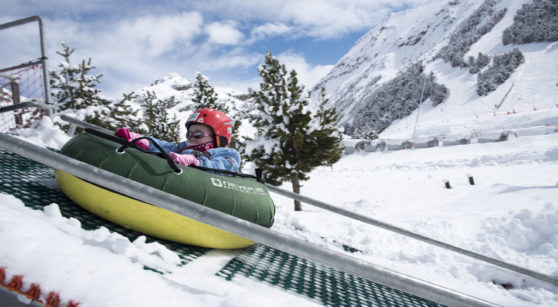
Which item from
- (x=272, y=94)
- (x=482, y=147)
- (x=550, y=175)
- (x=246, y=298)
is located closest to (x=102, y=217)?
(x=246, y=298)

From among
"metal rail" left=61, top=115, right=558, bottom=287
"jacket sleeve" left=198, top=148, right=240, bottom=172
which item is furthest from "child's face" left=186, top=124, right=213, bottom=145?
"metal rail" left=61, top=115, right=558, bottom=287

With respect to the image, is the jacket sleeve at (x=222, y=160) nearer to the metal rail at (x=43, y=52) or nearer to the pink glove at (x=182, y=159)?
the pink glove at (x=182, y=159)

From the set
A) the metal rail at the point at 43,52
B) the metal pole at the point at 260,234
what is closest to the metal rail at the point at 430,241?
the metal rail at the point at 43,52

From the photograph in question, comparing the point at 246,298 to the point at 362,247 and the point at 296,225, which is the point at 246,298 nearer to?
the point at 296,225

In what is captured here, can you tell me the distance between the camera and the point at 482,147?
20484 millimetres

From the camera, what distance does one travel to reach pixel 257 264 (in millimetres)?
2648

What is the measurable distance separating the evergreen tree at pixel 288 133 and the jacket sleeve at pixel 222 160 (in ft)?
26.6

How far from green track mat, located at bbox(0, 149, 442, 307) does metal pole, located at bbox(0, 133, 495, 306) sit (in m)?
0.70

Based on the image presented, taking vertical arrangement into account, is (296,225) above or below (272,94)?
below

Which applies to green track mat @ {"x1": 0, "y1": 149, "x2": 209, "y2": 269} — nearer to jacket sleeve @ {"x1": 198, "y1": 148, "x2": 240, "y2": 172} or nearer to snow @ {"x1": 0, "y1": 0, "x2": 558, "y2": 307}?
snow @ {"x1": 0, "y1": 0, "x2": 558, "y2": 307}

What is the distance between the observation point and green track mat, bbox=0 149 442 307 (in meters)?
2.23

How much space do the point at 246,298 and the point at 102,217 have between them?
1704mm

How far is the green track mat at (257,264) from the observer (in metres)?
2.23

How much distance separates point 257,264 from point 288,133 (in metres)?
8.99
